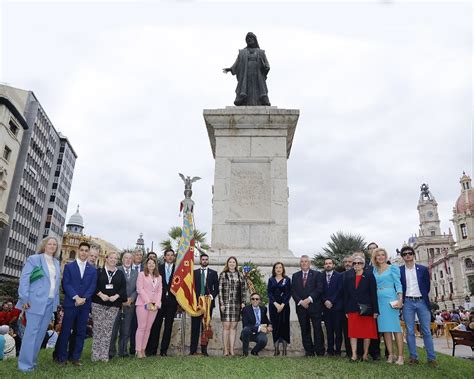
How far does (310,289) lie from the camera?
6.58m

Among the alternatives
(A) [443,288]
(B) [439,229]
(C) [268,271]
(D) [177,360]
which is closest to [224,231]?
(C) [268,271]

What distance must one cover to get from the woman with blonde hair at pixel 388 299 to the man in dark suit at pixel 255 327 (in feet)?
6.26

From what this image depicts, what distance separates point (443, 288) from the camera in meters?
80.1

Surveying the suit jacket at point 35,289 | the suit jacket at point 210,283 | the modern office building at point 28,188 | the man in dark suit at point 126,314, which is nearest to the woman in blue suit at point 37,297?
the suit jacket at point 35,289

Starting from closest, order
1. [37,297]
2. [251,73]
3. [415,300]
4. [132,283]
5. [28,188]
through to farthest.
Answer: [37,297]
[415,300]
[132,283]
[251,73]
[28,188]

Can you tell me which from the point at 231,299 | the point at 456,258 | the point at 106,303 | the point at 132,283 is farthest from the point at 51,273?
the point at 456,258

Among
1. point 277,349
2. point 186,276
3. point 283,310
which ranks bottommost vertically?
point 277,349

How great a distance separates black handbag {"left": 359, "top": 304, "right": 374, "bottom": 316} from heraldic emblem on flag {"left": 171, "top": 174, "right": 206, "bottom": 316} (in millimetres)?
2670

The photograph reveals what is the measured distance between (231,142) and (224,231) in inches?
87.4

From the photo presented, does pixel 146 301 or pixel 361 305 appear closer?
pixel 361 305

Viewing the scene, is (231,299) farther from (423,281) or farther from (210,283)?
(423,281)

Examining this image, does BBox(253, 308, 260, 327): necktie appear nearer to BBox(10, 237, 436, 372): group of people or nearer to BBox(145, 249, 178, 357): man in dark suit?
BBox(10, 237, 436, 372): group of people

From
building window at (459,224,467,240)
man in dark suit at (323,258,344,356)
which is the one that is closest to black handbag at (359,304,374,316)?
man in dark suit at (323,258,344,356)

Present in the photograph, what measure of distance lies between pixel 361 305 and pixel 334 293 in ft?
2.05
